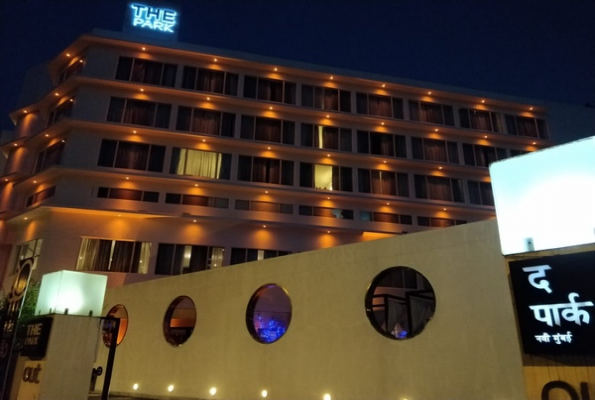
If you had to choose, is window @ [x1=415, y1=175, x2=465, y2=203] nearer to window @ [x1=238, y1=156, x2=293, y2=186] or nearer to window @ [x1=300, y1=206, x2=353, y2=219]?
window @ [x1=300, y1=206, x2=353, y2=219]

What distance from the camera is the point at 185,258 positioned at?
19.6 m

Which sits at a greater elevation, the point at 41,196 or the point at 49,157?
the point at 49,157

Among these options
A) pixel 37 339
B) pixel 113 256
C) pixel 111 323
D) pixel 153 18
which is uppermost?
pixel 153 18

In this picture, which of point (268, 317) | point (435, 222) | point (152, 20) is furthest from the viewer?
point (152, 20)

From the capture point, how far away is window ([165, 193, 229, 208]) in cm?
2020

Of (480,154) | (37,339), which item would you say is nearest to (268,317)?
(37,339)

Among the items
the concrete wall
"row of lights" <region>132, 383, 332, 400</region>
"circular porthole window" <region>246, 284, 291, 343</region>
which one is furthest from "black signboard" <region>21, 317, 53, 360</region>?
"circular porthole window" <region>246, 284, 291, 343</region>

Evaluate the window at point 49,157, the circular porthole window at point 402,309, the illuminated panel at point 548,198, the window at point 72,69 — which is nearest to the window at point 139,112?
the window at point 72,69

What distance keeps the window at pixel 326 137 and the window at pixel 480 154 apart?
286 inches

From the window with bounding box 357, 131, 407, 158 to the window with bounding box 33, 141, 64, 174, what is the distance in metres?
15.4

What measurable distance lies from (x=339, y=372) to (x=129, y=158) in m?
16.4

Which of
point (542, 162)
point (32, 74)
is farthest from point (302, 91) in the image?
point (542, 162)

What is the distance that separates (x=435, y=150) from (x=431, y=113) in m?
2.32

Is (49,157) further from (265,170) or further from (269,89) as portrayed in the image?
(269,89)
